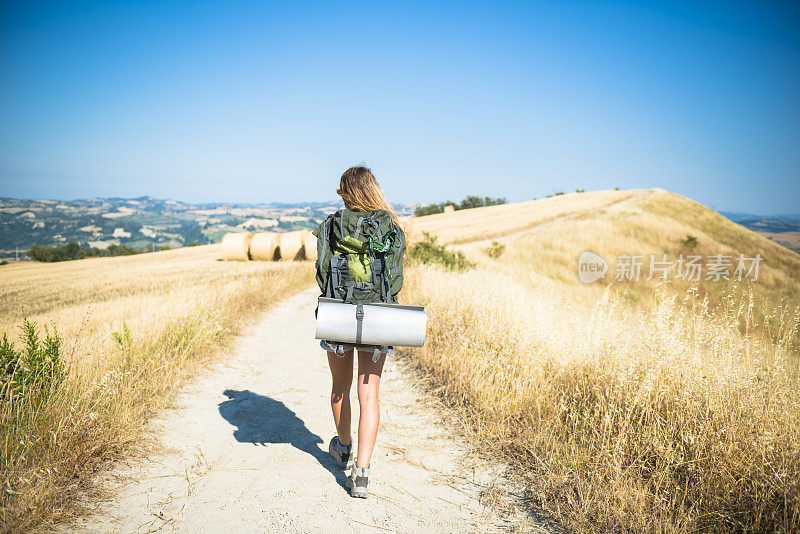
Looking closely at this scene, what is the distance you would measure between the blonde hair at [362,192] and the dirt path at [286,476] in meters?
2.27

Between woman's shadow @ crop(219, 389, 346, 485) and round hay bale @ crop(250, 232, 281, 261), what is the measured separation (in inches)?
722

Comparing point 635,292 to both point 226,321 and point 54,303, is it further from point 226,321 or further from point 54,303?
point 54,303

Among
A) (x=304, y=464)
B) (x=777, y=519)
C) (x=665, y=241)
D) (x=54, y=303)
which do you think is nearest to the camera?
(x=777, y=519)

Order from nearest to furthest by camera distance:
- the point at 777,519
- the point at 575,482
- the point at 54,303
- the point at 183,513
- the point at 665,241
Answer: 1. the point at 777,519
2. the point at 183,513
3. the point at 575,482
4. the point at 54,303
5. the point at 665,241

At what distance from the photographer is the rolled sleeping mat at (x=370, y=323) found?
118 inches

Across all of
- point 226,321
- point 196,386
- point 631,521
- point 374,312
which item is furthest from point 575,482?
point 226,321

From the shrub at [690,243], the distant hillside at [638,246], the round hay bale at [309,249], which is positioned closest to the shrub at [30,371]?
the distant hillside at [638,246]

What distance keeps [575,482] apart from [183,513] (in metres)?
3.02

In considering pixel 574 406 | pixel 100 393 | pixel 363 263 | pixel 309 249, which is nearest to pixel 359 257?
pixel 363 263

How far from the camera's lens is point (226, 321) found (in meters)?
8.34

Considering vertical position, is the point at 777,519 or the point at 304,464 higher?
the point at 777,519

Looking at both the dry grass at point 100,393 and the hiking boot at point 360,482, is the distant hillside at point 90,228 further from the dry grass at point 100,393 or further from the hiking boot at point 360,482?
the hiking boot at point 360,482

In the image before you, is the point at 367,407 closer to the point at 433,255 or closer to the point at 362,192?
the point at 362,192

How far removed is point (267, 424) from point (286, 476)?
123 centimetres
